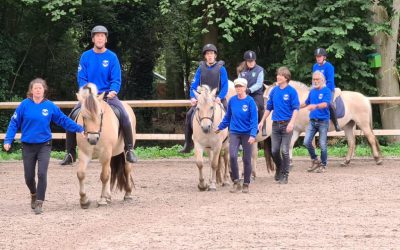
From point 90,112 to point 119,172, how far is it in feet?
5.40

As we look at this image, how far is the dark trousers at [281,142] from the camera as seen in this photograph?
1257 centimetres

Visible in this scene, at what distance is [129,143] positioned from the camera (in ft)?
35.0

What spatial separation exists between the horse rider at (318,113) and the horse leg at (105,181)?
4878 mm

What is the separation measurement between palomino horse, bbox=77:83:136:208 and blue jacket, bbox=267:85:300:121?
2.73 metres

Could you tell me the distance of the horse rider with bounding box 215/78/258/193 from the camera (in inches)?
449

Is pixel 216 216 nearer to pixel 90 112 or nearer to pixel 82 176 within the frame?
pixel 82 176

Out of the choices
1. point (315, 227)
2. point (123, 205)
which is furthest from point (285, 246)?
point (123, 205)

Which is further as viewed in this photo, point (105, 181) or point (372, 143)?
point (372, 143)

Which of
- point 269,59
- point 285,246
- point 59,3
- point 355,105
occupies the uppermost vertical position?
point 59,3

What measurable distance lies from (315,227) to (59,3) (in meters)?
12.6

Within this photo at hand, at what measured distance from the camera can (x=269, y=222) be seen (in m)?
8.63

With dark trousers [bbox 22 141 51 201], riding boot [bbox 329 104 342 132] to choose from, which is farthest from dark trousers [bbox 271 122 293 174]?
dark trousers [bbox 22 141 51 201]

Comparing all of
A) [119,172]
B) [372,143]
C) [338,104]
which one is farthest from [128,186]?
[372,143]

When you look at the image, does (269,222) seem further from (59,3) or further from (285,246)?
(59,3)
